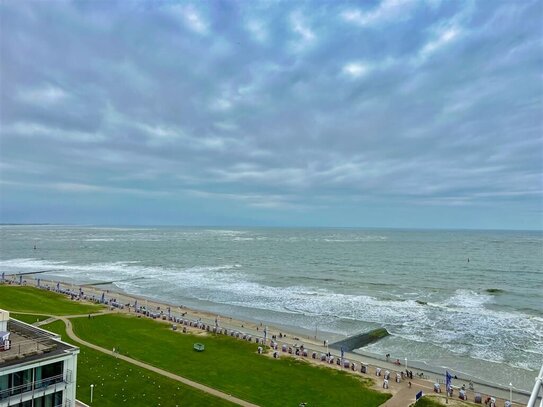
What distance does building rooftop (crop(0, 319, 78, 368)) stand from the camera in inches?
731

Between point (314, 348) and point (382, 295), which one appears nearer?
point (314, 348)

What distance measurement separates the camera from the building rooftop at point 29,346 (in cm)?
1856

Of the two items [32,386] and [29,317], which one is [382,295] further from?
[32,386]

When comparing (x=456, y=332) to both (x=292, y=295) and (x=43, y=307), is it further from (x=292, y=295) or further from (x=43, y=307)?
(x=43, y=307)

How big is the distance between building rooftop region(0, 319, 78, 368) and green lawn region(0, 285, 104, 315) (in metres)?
29.4

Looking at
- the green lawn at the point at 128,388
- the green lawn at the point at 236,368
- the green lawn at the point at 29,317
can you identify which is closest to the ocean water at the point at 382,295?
the green lawn at the point at 236,368

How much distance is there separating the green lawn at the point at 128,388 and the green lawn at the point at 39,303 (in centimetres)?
2100

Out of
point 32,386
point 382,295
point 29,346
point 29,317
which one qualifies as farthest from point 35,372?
point 382,295

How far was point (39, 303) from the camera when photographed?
54406 mm

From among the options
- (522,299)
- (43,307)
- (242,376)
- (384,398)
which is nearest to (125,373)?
(242,376)

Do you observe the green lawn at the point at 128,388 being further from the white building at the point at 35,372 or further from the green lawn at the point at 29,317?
the green lawn at the point at 29,317

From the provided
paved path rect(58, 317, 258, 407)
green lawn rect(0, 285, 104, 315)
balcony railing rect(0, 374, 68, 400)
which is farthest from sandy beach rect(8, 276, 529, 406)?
balcony railing rect(0, 374, 68, 400)

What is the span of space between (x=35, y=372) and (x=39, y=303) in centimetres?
4111

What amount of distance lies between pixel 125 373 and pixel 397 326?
3211 centimetres
